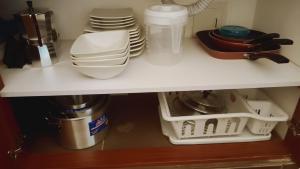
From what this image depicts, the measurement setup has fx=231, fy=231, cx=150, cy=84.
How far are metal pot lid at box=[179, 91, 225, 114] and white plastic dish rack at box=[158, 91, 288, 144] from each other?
0.07m

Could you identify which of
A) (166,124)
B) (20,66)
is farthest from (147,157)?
(20,66)

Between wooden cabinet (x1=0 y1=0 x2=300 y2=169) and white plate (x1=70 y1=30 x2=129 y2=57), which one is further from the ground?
white plate (x1=70 y1=30 x2=129 y2=57)

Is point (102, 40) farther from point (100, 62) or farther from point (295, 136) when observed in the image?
→ point (295, 136)

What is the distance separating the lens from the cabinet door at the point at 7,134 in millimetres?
604

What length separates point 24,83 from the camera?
62 cm

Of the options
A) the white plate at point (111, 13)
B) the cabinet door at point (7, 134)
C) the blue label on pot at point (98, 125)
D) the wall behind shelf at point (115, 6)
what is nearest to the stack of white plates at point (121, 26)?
the white plate at point (111, 13)

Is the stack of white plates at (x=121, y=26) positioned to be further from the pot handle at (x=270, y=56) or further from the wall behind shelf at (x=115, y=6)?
the pot handle at (x=270, y=56)

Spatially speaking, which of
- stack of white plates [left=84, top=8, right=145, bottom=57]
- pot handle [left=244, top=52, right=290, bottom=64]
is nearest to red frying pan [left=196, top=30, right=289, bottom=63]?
pot handle [left=244, top=52, right=290, bottom=64]

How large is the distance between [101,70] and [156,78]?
153 mm

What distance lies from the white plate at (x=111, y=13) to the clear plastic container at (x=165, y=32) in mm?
116

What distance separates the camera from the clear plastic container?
0.65 m

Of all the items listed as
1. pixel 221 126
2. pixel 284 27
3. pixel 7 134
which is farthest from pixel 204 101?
pixel 7 134

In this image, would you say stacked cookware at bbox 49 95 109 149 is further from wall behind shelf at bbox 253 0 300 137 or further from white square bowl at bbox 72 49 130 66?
wall behind shelf at bbox 253 0 300 137

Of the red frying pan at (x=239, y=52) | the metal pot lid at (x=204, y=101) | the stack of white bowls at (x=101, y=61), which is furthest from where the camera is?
the metal pot lid at (x=204, y=101)
